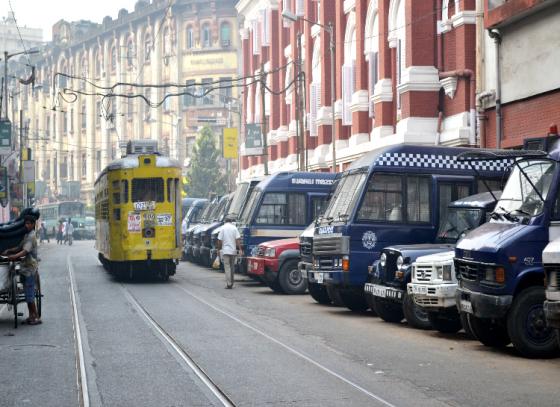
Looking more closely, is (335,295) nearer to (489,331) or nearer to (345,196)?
(345,196)

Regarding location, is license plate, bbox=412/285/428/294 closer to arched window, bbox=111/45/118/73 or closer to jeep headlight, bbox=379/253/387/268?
jeep headlight, bbox=379/253/387/268

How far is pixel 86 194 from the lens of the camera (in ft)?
302

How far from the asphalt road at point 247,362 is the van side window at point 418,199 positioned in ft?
6.46

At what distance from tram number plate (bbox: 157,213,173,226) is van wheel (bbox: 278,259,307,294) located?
472cm

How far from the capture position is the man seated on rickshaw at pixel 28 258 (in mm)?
15828

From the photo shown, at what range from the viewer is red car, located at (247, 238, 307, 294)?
22758mm

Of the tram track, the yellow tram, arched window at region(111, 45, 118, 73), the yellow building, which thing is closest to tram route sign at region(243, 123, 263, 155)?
the yellow tram

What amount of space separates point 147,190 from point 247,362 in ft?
50.4

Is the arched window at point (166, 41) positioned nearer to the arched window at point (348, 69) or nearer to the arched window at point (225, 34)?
the arched window at point (225, 34)

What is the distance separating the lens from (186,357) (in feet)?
39.8

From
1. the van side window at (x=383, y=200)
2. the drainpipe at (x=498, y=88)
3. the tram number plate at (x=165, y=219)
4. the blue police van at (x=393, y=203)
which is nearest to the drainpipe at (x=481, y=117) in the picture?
the drainpipe at (x=498, y=88)

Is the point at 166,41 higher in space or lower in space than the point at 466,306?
higher

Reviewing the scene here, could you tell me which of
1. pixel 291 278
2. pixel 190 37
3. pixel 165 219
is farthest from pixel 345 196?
pixel 190 37

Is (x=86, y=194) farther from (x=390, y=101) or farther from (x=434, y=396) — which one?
(x=434, y=396)
